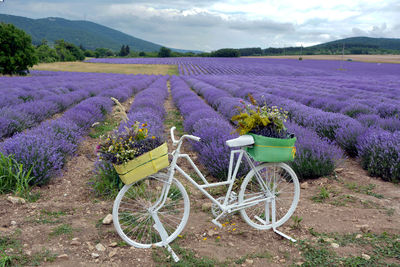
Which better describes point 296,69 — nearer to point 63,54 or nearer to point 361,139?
point 361,139

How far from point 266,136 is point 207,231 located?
0.91 meters

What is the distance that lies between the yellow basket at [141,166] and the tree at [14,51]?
2354 cm

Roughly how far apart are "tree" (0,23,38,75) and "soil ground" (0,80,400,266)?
2251 centimetres

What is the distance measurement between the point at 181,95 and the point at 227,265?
791 centimetres

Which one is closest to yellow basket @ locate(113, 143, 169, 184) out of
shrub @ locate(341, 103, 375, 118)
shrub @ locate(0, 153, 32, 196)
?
shrub @ locate(0, 153, 32, 196)

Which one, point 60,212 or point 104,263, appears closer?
point 104,263

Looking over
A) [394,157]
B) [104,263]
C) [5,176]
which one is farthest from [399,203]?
[5,176]

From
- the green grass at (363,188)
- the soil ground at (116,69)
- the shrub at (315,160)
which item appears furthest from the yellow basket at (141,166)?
the soil ground at (116,69)

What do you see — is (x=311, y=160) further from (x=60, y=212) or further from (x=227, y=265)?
(x=60, y=212)

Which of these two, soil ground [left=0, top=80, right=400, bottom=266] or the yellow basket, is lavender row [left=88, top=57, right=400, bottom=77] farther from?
the yellow basket

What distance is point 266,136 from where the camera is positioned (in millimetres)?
2156

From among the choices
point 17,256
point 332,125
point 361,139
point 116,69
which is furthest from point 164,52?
point 17,256

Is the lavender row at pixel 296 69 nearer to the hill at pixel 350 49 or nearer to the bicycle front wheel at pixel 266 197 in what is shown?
the bicycle front wheel at pixel 266 197

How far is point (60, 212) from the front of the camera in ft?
8.24
